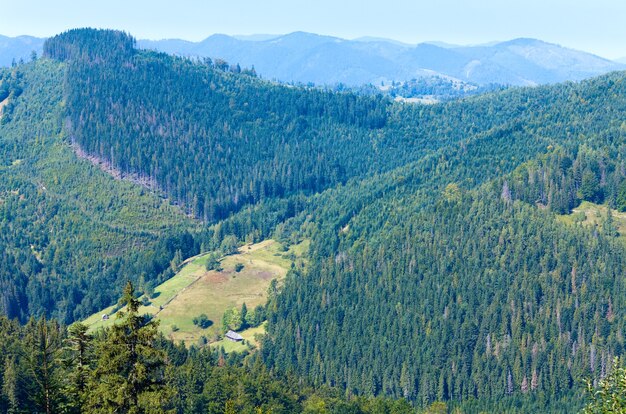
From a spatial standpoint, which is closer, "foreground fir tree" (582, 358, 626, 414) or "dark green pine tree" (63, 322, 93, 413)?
"foreground fir tree" (582, 358, 626, 414)

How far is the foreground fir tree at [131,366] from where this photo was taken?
243 feet

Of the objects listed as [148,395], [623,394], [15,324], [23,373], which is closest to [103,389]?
[148,395]

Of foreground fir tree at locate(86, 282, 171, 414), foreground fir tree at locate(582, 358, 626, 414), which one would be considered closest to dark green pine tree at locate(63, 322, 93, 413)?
foreground fir tree at locate(86, 282, 171, 414)

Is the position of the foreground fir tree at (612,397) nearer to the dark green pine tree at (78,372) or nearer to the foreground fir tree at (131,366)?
the foreground fir tree at (131,366)

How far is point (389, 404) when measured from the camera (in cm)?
18462

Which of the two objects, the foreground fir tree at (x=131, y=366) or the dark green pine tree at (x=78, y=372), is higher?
the foreground fir tree at (x=131, y=366)

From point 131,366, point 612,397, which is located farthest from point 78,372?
point 612,397

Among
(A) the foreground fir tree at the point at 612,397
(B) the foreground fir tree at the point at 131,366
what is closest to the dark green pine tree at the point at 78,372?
(B) the foreground fir tree at the point at 131,366

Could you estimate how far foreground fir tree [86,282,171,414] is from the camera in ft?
243

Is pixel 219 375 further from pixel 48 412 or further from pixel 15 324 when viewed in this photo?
pixel 48 412

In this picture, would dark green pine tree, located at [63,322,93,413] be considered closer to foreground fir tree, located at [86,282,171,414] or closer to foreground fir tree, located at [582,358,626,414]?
foreground fir tree, located at [86,282,171,414]

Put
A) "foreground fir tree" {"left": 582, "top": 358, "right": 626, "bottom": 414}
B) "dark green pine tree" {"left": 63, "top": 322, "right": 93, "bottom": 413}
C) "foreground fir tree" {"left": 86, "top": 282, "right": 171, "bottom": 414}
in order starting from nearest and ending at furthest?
1. "foreground fir tree" {"left": 582, "top": 358, "right": 626, "bottom": 414}
2. "foreground fir tree" {"left": 86, "top": 282, "right": 171, "bottom": 414}
3. "dark green pine tree" {"left": 63, "top": 322, "right": 93, "bottom": 413}

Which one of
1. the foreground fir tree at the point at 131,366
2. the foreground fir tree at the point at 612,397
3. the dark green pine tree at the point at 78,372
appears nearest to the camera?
the foreground fir tree at the point at 612,397

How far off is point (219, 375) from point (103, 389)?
337ft
